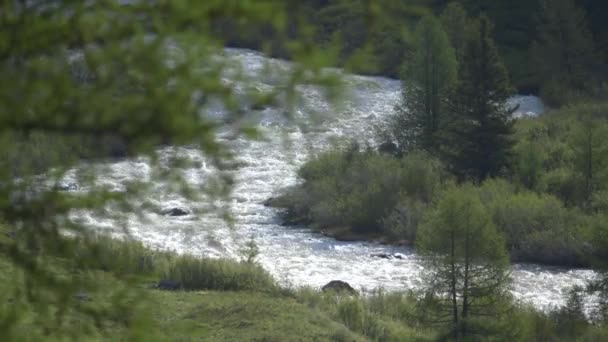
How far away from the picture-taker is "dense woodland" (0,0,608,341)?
89.4 inches

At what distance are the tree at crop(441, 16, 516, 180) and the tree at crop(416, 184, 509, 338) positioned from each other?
415 inches

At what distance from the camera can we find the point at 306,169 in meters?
21.6

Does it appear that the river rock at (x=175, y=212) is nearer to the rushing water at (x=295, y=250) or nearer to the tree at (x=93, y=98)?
the rushing water at (x=295, y=250)

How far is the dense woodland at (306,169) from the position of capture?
2.27 m

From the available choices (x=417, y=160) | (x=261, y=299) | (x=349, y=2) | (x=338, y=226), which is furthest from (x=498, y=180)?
(x=349, y=2)

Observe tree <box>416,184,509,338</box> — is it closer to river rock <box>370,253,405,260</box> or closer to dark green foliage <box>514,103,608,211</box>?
river rock <box>370,253,405,260</box>

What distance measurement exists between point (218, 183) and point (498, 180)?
59.6 feet

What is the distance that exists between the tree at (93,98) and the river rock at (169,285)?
332 inches

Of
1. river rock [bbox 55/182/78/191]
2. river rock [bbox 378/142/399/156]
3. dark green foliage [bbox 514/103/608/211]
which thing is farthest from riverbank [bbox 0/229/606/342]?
river rock [bbox 378/142/399/156]

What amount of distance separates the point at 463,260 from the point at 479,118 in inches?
450

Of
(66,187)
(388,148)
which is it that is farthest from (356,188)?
(66,187)

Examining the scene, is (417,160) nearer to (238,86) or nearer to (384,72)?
(384,72)

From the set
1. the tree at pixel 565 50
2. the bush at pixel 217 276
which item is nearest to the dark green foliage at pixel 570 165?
the bush at pixel 217 276

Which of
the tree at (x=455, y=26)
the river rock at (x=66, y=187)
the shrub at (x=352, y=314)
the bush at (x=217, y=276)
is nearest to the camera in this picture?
the river rock at (x=66, y=187)
